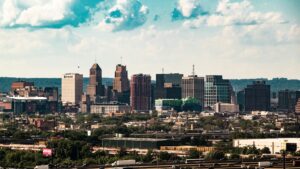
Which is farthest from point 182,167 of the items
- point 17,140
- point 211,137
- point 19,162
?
point 211,137

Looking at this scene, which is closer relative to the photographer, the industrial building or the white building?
the white building

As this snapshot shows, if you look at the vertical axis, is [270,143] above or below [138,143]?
above

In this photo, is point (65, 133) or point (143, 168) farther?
point (65, 133)

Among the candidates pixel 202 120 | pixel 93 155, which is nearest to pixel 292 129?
pixel 202 120

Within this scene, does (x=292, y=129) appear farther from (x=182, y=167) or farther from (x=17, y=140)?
(x=182, y=167)

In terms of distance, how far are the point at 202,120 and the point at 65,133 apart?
64.6 meters

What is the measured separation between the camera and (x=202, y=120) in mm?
184000

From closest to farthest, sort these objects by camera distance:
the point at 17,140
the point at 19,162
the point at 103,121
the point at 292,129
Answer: the point at 19,162 → the point at 17,140 → the point at 292,129 → the point at 103,121

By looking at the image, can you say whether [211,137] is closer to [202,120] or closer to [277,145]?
[277,145]

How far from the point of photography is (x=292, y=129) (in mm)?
139875

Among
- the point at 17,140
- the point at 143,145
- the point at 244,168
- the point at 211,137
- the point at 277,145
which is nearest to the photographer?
the point at 244,168

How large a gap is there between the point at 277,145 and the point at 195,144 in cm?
1756

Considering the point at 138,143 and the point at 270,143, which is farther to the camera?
the point at 138,143

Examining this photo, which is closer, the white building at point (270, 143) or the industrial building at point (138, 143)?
the white building at point (270, 143)
